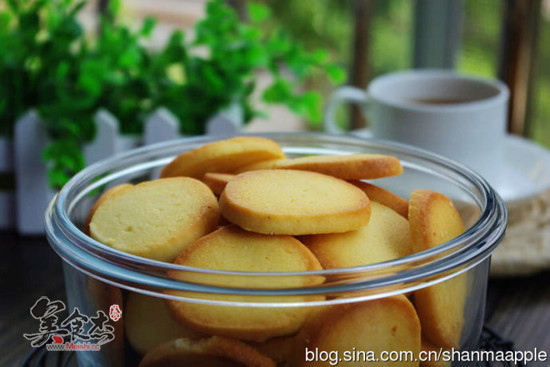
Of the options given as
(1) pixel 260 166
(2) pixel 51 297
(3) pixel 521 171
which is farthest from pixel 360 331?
(3) pixel 521 171

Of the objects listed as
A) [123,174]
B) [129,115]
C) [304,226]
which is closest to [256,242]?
[304,226]

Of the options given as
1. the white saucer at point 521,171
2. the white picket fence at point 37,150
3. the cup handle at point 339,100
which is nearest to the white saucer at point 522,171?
the white saucer at point 521,171

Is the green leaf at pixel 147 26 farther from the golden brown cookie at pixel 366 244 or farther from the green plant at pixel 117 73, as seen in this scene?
the golden brown cookie at pixel 366 244

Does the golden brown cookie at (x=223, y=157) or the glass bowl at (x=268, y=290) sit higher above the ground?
the golden brown cookie at (x=223, y=157)

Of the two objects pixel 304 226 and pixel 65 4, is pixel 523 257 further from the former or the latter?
pixel 65 4

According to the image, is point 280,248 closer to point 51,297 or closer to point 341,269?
point 341,269
